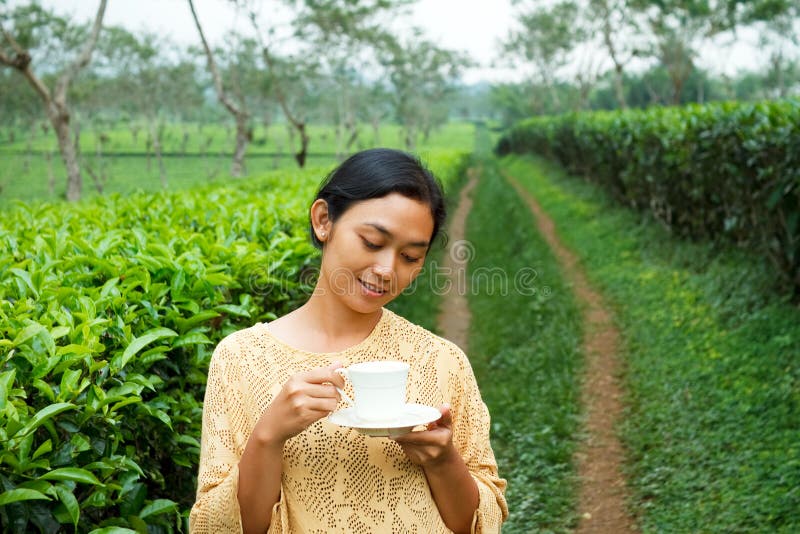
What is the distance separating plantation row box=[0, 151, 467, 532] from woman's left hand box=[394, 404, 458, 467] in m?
0.73

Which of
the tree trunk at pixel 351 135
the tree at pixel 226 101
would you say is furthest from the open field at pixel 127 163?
the tree at pixel 226 101

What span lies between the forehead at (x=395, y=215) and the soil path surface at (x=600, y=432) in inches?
124

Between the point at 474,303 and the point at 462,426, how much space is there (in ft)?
26.0

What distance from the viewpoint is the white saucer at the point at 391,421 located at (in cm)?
147

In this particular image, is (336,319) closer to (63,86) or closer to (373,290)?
(373,290)

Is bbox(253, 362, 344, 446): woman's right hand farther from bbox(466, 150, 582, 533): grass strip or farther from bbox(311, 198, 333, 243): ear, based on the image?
bbox(466, 150, 582, 533): grass strip

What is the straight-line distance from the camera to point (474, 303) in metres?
9.73

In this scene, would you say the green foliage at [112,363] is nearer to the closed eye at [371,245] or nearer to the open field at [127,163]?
the closed eye at [371,245]

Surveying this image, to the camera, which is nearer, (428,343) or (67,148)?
(428,343)

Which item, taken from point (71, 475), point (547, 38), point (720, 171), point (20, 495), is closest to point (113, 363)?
point (71, 475)

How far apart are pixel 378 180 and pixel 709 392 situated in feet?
14.7

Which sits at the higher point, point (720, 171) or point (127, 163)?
point (720, 171)

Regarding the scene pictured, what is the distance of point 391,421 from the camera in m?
1.51

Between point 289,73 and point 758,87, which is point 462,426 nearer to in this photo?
point 289,73
